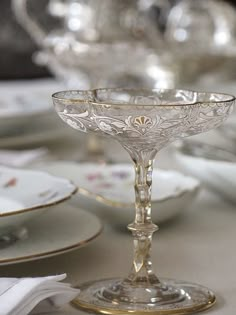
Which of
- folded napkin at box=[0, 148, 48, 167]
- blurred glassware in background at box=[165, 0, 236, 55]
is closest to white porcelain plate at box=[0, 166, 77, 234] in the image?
folded napkin at box=[0, 148, 48, 167]

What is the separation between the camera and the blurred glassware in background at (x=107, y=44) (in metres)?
1.07

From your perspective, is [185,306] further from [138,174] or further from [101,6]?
[101,6]

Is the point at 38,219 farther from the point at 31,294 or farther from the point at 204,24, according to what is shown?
the point at 204,24

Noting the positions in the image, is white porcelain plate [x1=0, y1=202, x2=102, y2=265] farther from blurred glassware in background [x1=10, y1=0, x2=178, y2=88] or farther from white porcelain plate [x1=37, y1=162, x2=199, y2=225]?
blurred glassware in background [x1=10, y1=0, x2=178, y2=88]

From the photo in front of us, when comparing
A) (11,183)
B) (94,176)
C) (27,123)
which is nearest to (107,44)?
(27,123)

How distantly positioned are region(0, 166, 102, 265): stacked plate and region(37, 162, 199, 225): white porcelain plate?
26mm

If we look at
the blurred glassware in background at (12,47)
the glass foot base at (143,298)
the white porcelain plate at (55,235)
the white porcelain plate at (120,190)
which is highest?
the blurred glassware in background at (12,47)

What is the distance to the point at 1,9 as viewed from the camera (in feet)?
7.64

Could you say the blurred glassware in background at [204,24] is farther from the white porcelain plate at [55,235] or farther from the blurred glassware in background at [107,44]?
the white porcelain plate at [55,235]

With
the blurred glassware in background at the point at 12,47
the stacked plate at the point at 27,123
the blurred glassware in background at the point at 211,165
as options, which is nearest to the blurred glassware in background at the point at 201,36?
the stacked plate at the point at 27,123

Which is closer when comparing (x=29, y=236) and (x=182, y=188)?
(x=29, y=236)

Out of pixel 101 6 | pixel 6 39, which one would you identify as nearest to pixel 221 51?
pixel 101 6

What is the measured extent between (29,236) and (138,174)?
12cm

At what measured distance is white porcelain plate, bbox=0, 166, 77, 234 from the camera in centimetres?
57
